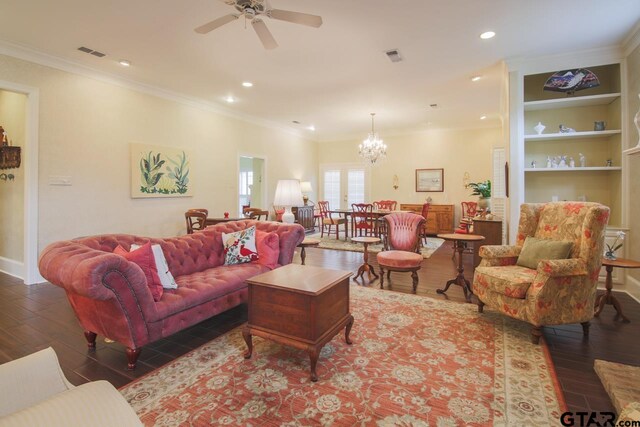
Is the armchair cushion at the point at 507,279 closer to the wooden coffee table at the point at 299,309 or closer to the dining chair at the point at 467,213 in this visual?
the wooden coffee table at the point at 299,309

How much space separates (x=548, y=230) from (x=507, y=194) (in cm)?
145

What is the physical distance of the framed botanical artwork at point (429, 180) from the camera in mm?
9047

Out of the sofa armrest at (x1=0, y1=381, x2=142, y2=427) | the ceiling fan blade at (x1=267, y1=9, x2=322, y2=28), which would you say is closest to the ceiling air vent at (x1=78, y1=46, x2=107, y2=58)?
the ceiling fan blade at (x1=267, y1=9, x2=322, y2=28)

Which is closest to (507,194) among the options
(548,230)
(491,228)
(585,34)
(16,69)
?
(491,228)

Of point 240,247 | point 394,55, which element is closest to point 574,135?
point 394,55

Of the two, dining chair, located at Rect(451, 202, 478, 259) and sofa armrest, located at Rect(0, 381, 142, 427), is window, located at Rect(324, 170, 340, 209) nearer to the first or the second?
dining chair, located at Rect(451, 202, 478, 259)

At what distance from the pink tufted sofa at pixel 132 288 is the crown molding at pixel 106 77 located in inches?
125

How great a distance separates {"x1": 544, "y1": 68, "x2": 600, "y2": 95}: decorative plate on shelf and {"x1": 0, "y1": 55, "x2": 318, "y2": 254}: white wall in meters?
5.91

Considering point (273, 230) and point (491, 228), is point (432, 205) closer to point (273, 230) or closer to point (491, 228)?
point (491, 228)

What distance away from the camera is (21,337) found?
2.71 metres

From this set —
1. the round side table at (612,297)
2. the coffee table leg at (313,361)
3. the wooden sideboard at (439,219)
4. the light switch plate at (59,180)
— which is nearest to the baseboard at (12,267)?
the light switch plate at (59,180)

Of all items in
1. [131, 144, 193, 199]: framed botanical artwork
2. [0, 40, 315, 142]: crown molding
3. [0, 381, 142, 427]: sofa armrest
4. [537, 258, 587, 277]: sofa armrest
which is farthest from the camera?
[131, 144, 193, 199]: framed botanical artwork

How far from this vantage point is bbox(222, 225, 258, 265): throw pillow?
3.43m

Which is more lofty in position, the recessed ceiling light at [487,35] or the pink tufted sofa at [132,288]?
the recessed ceiling light at [487,35]
